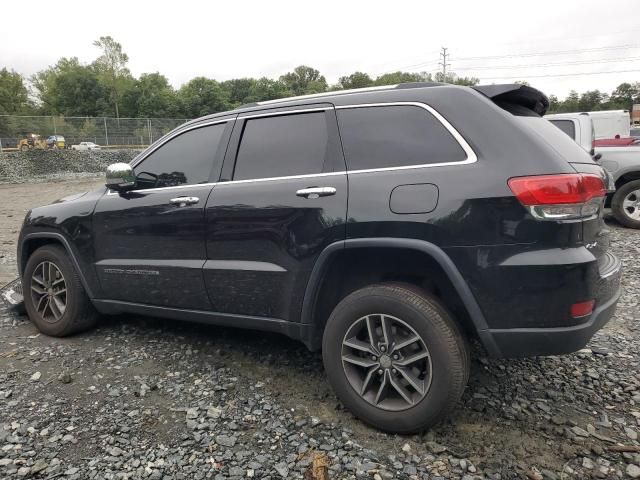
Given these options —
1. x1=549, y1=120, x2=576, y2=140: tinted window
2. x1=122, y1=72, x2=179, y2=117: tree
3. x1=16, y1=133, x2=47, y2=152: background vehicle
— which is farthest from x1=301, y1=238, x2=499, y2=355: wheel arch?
x1=122, y1=72, x2=179, y2=117: tree

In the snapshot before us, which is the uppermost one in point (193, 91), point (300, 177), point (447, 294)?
point (193, 91)

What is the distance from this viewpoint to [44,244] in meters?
4.22

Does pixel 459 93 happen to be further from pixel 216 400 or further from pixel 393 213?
pixel 216 400

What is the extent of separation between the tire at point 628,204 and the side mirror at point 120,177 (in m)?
7.61

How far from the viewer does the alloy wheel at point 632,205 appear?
773 cm

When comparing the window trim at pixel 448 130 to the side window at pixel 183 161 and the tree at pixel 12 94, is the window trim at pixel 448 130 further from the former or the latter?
the tree at pixel 12 94

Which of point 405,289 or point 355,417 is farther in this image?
point 355,417

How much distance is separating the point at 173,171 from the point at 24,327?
7.31ft

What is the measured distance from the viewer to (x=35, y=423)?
111 inches

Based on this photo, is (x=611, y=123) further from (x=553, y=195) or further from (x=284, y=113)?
(x=553, y=195)

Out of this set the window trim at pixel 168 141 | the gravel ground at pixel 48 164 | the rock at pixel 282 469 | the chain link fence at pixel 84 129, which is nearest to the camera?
the rock at pixel 282 469

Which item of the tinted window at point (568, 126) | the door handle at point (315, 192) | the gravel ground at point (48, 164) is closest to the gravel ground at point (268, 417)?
the door handle at point (315, 192)

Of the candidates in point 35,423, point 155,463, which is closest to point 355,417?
point 155,463

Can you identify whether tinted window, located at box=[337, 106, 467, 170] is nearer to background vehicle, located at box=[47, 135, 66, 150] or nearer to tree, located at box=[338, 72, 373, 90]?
background vehicle, located at box=[47, 135, 66, 150]
